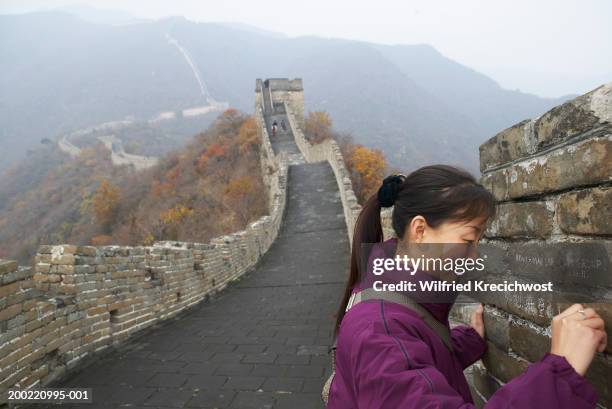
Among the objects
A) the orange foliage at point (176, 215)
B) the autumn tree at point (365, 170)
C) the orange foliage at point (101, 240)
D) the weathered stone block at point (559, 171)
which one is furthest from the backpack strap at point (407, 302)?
the orange foliage at point (101, 240)

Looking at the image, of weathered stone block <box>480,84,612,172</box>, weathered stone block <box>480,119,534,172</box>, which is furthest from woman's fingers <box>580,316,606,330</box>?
weathered stone block <box>480,119,534,172</box>

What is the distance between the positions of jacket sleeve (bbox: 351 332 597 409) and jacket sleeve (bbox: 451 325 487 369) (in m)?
0.70

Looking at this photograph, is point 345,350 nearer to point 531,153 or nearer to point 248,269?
point 531,153

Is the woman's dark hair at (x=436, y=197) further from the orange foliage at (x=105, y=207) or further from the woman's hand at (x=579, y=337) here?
the orange foliage at (x=105, y=207)

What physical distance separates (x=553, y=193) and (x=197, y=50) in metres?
152

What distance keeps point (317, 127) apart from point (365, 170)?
39.1 ft

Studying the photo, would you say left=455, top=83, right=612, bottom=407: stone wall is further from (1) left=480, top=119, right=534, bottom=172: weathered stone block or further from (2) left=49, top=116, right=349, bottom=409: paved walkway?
(2) left=49, top=116, right=349, bottom=409: paved walkway

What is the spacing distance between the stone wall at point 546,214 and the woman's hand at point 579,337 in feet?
0.15

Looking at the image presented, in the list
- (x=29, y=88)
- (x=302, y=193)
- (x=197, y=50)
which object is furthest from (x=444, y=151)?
(x=29, y=88)

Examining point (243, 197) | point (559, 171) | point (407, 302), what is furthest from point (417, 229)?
point (243, 197)

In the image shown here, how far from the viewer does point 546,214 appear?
4.44 ft

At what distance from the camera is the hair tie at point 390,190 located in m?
1.43

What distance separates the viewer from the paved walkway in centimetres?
351

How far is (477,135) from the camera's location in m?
75.2
